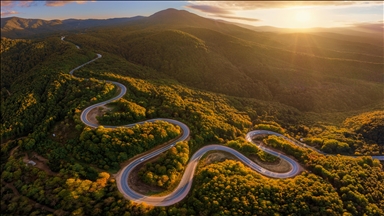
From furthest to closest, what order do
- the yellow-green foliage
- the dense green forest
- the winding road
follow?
the yellow-green foliage < the winding road < the dense green forest

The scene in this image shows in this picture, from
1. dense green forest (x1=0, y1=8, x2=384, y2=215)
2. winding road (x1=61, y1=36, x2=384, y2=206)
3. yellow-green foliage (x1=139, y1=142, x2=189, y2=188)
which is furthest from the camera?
yellow-green foliage (x1=139, y1=142, x2=189, y2=188)

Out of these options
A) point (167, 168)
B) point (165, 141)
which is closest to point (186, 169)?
Result: point (167, 168)

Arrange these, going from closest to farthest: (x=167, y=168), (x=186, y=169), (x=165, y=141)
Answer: (x=167, y=168) → (x=186, y=169) → (x=165, y=141)

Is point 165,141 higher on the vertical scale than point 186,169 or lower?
higher

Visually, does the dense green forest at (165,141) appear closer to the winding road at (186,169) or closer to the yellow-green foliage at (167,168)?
the yellow-green foliage at (167,168)

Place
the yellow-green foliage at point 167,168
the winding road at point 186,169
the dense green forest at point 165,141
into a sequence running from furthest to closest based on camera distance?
the yellow-green foliage at point 167,168, the winding road at point 186,169, the dense green forest at point 165,141

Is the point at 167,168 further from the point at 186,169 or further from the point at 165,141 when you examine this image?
the point at 165,141

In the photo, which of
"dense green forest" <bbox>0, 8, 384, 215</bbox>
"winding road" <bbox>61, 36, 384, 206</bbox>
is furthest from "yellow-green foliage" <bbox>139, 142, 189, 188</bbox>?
"winding road" <bbox>61, 36, 384, 206</bbox>

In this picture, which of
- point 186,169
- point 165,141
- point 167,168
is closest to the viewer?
point 167,168

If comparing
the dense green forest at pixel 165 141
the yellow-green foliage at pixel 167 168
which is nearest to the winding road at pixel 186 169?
the dense green forest at pixel 165 141

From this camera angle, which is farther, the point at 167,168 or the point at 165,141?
the point at 165,141

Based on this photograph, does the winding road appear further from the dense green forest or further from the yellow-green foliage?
the yellow-green foliage

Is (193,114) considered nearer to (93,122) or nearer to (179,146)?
(179,146)
